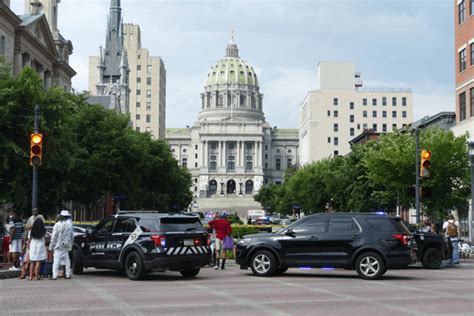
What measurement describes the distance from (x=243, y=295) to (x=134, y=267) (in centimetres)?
556

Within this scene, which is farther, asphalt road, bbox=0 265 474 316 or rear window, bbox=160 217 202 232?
rear window, bbox=160 217 202 232

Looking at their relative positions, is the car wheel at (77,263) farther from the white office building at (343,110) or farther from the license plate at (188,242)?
the white office building at (343,110)

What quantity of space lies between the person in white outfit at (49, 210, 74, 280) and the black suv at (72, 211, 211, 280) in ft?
3.73

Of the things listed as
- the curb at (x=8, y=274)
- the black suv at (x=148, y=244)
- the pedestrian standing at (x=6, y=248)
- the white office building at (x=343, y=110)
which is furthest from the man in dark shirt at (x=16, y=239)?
the white office building at (x=343, y=110)

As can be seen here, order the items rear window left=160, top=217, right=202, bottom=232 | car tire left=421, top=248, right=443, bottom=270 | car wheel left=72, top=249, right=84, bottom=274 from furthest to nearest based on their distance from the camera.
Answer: car tire left=421, top=248, right=443, bottom=270
car wheel left=72, top=249, right=84, bottom=274
rear window left=160, top=217, right=202, bottom=232

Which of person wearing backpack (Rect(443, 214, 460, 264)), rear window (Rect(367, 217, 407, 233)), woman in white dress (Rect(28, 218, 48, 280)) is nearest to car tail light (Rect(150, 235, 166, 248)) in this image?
woman in white dress (Rect(28, 218, 48, 280))

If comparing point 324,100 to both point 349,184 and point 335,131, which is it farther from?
point 349,184

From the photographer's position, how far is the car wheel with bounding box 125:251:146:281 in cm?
2086

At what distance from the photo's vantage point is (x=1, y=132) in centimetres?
3209

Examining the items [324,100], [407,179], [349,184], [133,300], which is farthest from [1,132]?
[324,100]

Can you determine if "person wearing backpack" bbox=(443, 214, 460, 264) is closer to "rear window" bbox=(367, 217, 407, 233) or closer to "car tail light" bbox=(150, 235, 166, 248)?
"rear window" bbox=(367, 217, 407, 233)

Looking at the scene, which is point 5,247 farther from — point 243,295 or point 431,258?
point 431,258

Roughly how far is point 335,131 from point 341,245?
458 feet

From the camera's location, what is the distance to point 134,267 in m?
21.2
